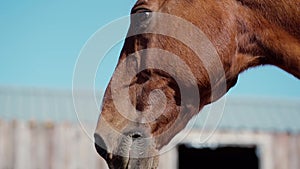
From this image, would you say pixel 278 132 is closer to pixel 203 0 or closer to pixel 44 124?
pixel 44 124

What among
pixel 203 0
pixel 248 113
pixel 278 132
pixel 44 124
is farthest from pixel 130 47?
pixel 248 113

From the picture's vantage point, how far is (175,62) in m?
3.27

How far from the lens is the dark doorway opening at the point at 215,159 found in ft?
38.8

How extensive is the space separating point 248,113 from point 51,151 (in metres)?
Answer: 4.76

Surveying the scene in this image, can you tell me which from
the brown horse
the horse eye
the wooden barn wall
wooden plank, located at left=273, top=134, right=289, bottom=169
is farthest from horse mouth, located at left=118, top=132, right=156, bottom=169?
wooden plank, located at left=273, top=134, right=289, bottom=169

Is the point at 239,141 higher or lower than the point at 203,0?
lower

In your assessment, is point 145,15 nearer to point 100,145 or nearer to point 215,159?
point 100,145

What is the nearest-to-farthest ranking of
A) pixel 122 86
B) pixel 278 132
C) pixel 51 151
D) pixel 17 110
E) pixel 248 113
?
pixel 122 86
pixel 51 151
pixel 278 132
pixel 17 110
pixel 248 113

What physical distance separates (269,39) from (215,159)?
962cm

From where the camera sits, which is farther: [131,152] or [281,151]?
[281,151]

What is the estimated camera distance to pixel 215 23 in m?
3.21

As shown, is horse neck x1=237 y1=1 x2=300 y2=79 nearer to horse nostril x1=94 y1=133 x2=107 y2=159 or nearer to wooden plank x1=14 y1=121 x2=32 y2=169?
horse nostril x1=94 y1=133 x2=107 y2=159

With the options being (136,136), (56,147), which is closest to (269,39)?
(136,136)

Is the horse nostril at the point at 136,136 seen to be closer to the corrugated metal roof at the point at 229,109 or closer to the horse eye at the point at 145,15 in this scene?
the horse eye at the point at 145,15
